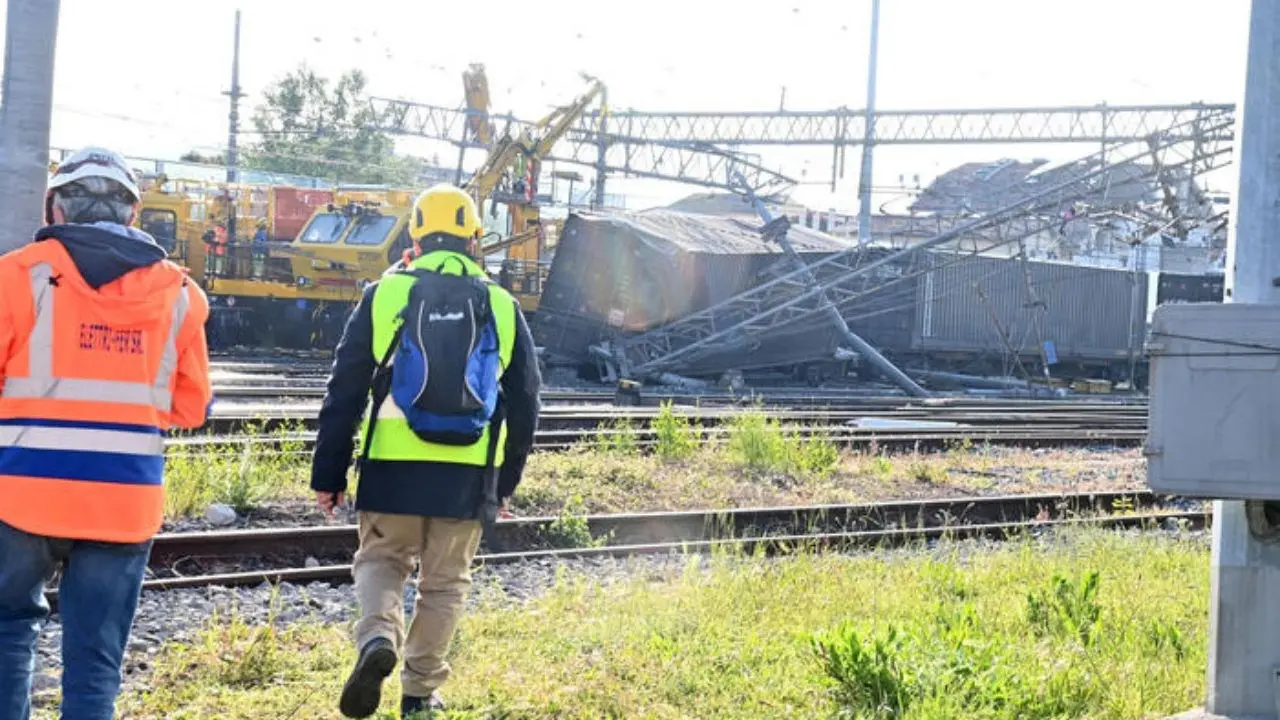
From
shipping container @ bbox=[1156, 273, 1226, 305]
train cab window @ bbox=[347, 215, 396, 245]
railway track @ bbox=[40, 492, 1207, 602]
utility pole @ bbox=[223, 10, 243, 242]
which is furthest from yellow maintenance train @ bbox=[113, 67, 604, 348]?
railway track @ bbox=[40, 492, 1207, 602]

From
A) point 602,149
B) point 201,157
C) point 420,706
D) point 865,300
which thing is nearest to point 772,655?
point 420,706

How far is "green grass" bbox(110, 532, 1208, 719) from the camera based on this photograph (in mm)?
5398

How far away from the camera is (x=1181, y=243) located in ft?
140

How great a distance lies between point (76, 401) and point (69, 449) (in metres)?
0.13

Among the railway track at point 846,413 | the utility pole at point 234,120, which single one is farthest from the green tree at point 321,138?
the railway track at point 846,413

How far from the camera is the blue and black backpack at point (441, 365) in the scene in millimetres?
4844

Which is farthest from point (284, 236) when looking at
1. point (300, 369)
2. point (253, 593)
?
point (253, 593)

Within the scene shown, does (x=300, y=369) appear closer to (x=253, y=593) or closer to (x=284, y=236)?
(x=284, y=236)

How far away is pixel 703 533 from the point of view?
1068 centimetres

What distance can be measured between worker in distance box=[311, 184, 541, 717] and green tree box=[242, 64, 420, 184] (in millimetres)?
59612

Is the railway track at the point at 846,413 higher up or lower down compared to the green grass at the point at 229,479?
higher up

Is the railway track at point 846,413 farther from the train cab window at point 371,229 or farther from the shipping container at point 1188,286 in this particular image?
the train cab window at point 371,229

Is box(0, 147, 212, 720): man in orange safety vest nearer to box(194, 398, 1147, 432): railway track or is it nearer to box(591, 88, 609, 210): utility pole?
box(194, 398, 1147, 432): railway track

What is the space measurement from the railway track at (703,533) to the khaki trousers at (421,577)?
299 cm
